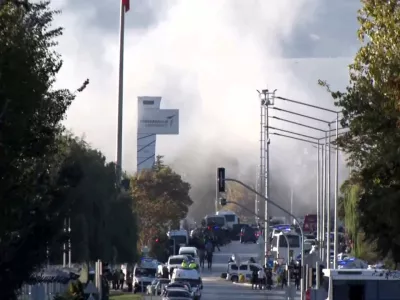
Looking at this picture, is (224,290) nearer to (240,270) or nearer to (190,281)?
(190,281)

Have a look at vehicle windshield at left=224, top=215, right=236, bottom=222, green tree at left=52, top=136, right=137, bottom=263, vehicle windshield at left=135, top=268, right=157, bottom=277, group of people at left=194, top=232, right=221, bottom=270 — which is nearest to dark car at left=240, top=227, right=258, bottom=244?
vehicle windshield at left=224, top=215, right=236, bottom=222

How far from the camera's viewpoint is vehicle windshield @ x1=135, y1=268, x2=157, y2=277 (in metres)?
75.6

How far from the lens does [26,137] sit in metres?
20.8

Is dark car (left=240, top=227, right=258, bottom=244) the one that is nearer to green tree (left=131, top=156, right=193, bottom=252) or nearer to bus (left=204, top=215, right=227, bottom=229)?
bus (left=204, top=215, right=227, bottom=229)

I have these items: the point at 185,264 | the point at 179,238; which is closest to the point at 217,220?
the point at 179,238

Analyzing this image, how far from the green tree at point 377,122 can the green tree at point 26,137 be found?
6.13 meters

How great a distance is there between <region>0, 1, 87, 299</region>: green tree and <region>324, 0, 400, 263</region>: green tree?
20.1 ft

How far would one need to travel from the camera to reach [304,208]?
611 ft

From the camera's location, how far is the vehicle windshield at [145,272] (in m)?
75.6

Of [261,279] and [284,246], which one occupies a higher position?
[284,246]

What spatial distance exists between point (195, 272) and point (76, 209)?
23798 mm

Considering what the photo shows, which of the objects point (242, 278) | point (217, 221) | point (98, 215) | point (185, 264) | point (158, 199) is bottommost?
point (242, 278)

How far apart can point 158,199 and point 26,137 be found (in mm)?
92408

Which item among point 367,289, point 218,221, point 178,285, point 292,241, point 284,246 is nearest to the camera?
point 367,289
